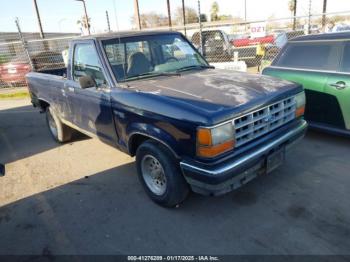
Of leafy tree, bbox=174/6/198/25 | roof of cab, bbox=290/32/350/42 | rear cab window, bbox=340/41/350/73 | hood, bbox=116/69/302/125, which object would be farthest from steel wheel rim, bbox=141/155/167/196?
leafy tree, bbox=174/6/198/25

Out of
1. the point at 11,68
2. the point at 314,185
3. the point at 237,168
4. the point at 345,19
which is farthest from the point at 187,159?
the point at 345,19

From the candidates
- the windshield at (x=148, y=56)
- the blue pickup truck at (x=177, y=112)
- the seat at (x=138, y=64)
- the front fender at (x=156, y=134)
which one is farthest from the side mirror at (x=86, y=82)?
the front fender at (x=156, y=134)

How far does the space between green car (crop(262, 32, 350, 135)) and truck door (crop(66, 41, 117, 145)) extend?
3240 millimetres

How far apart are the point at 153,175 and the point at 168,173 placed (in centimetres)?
47

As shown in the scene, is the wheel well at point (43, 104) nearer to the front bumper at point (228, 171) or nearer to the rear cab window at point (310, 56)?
the front bumper at point (228, 171)

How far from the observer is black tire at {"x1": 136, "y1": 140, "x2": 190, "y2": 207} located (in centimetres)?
308

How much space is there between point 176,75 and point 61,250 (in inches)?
94.9

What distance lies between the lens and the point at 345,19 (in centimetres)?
2542

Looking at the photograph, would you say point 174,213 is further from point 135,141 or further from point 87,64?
point 87,64

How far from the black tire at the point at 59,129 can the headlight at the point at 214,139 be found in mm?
3730

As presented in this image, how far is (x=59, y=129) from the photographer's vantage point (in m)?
5.65

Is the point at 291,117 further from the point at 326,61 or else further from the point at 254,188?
the point at 326,61

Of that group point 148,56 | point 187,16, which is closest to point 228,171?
point 148,56

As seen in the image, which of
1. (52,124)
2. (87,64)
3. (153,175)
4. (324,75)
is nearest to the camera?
(153,175)
